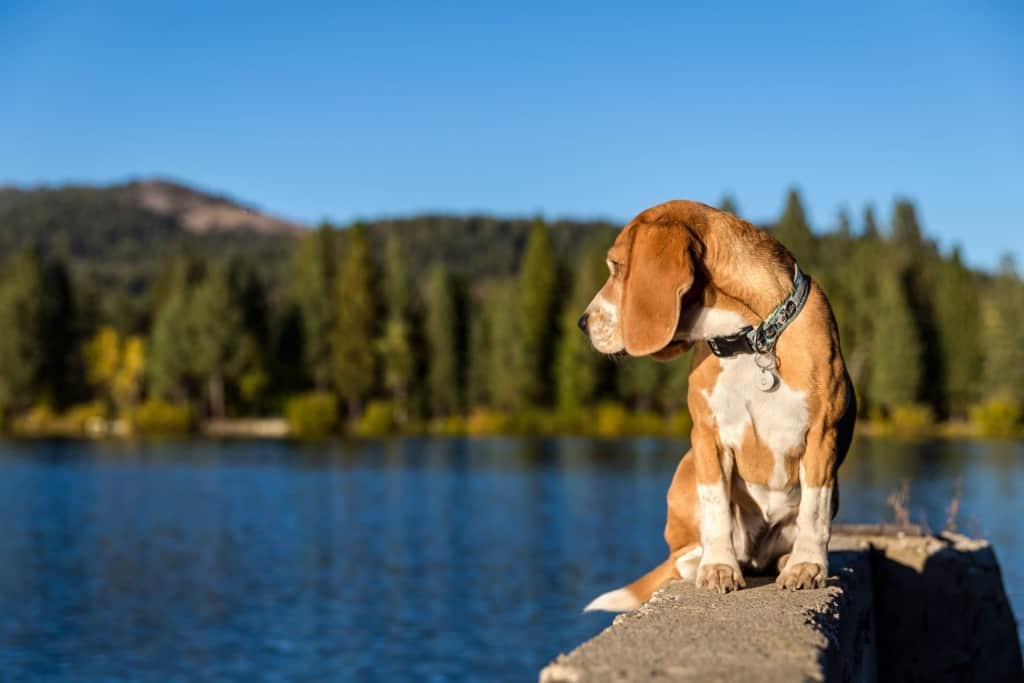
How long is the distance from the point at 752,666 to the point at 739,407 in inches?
69.7

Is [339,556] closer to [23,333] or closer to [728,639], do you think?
[728,639]

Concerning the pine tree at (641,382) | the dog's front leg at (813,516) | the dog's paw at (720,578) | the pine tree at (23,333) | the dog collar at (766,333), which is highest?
the pine tree at (23,333)

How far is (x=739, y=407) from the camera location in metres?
4.79

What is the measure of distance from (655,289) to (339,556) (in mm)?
21734

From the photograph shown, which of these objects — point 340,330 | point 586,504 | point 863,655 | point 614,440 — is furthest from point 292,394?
point 863,655

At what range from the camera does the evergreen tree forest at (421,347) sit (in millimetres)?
73375

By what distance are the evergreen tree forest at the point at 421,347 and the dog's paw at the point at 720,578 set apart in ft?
214

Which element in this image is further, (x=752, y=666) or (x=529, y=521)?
(x=529, y=521)

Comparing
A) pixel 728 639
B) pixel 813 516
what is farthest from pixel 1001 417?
pixel 728 639

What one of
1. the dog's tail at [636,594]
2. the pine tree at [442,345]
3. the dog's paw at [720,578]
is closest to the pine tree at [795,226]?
the pine tree at [442,345]

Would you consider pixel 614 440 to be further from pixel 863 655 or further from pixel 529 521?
pixel 863 655

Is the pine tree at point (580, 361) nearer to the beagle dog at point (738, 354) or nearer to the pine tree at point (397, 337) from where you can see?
the pine tree at point (397, 337)

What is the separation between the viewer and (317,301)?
282ft

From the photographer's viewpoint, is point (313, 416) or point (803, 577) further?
point (313, 416)
